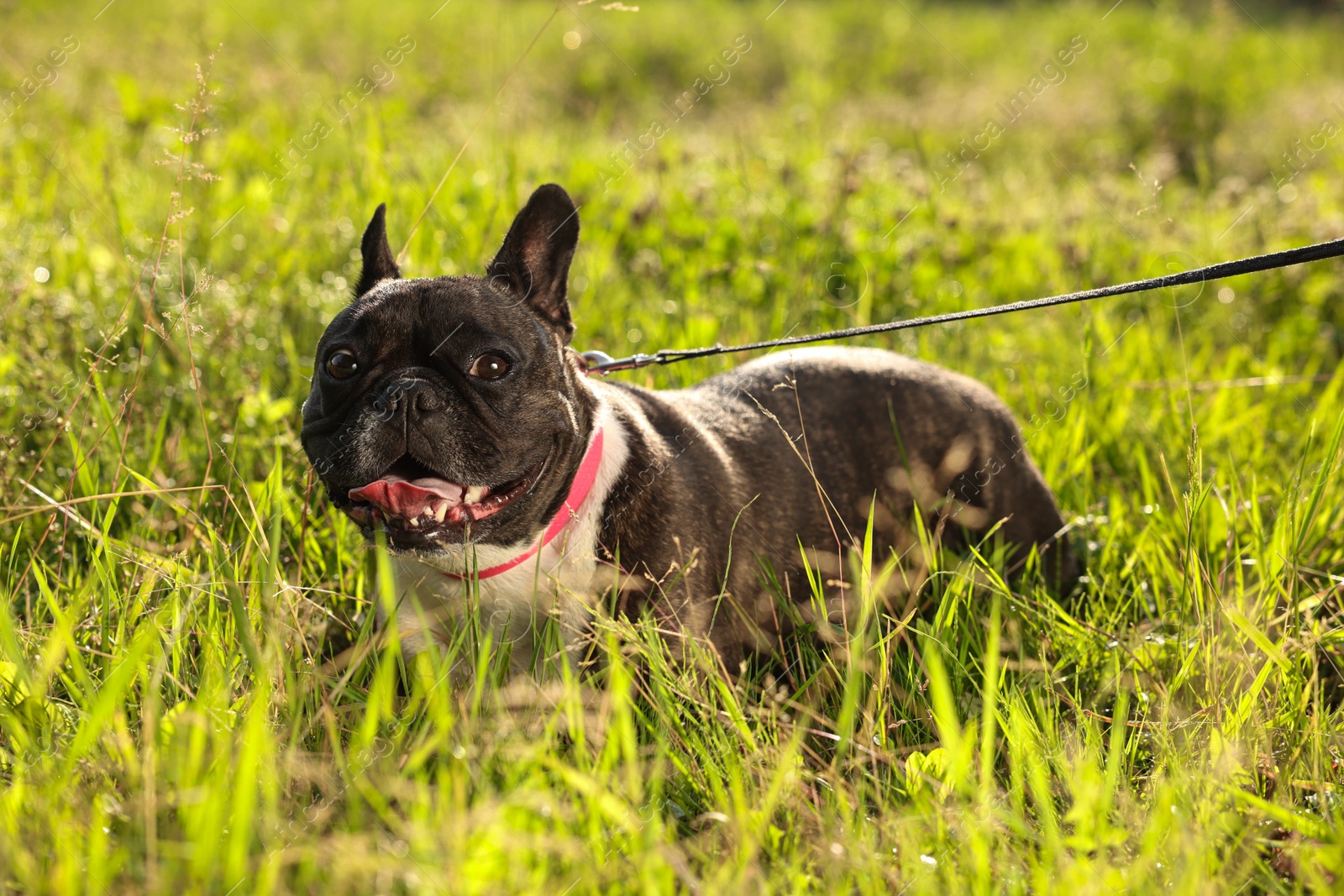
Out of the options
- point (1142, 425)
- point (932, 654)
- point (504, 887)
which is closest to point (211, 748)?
point (504, 887)

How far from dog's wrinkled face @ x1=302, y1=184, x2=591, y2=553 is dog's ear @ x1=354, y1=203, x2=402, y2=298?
29 centimetres

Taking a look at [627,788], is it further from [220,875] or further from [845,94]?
[845,94]

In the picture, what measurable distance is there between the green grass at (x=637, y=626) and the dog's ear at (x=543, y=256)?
847mm

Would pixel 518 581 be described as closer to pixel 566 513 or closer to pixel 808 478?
pixel 566 513

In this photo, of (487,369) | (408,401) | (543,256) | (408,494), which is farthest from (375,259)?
(408,494)

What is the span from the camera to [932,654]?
1.85 meters

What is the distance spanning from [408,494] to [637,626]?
0.68 m

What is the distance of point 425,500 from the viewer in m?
2.49

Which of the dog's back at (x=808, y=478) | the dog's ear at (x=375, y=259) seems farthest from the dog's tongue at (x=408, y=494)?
the dog's ear at (x=375, y=259)

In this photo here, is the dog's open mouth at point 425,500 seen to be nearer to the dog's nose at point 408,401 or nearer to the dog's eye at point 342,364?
the dog's nose at point 408,401

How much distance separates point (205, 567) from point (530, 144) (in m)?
4.51

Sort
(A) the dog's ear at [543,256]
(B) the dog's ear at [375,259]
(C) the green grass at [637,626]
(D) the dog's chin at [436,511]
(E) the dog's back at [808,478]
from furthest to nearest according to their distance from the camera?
→ (B) the dog's ear at [375,259] < (A) the dog's ear at [543,256] < (E) the dog's back at [808,478] < (D) the dog's chin at [436,511] < (C) the green grass at [637,626]

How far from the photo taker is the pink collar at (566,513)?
262 cm

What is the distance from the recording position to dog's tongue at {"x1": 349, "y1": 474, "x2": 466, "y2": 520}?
247cm
